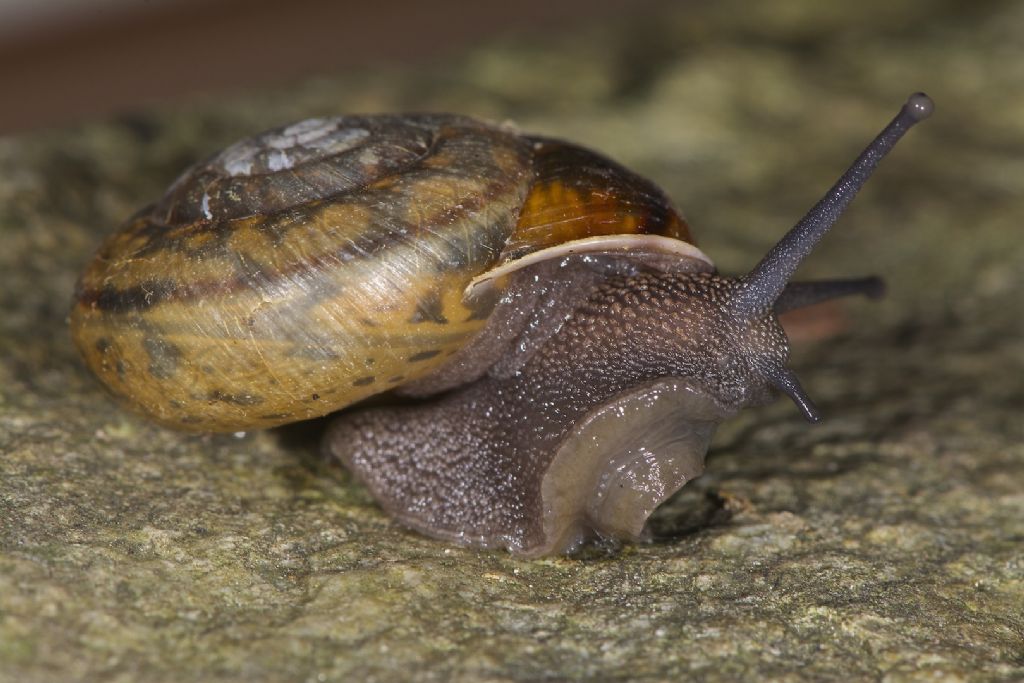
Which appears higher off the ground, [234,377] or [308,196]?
[308,196]

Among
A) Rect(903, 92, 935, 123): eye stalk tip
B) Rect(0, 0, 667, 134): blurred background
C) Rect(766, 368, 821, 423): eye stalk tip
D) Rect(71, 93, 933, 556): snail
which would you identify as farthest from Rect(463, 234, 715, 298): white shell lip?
Rect(0, 0, 667, 134): blurred background

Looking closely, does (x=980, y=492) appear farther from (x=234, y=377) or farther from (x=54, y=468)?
(x=54, y=468)

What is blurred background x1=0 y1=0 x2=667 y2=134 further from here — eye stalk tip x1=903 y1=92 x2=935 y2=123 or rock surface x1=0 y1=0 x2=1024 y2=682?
eye stalk tip x1=903 y1=92 x2=935 y2=123

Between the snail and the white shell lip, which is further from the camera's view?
the white shell lip

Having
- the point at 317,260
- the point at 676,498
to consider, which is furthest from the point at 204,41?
the point at 676,498

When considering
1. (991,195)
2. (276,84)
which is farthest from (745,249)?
(276,84)

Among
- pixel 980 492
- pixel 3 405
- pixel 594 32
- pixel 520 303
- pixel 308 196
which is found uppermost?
pixel 594 32

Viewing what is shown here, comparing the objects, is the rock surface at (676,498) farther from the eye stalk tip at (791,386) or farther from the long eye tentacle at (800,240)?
the long eye tentacle at (800,240)
